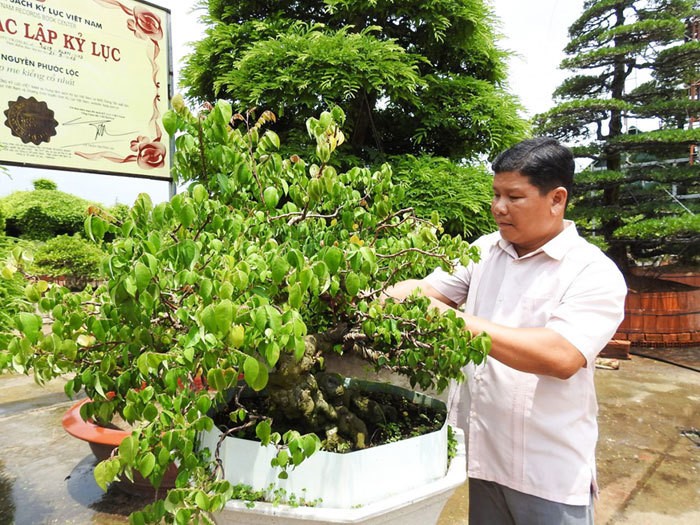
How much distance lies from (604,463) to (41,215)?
1429 cm

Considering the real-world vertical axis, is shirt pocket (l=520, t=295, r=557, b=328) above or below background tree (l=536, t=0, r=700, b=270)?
below

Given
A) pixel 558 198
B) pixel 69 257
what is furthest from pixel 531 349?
pixel 69 257

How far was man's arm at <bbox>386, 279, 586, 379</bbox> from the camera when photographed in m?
1.24

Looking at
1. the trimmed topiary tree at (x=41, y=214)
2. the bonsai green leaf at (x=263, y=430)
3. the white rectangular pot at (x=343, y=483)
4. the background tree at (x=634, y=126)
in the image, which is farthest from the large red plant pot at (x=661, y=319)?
the trimmed topiary tree at (x=41, y=214)

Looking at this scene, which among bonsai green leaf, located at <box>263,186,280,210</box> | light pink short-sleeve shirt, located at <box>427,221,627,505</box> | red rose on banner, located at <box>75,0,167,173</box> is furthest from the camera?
red rose on banner, located at <box>75,0,167,173</box>

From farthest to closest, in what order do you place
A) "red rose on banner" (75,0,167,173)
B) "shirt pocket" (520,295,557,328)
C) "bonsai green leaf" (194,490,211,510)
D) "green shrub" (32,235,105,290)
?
"green shrub" (32,235,105,290)
"red rose on banner" (75,0,167,173)
"shirt pocket" (520,295,557,328)
"bonsai green leaf" (194,490,211,510)

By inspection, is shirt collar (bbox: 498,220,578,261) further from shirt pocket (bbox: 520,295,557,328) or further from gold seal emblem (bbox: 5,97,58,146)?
gold seal emblem (bbox: 5,97,58,146)

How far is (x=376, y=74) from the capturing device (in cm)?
336

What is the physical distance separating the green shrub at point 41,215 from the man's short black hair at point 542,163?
13512 mm

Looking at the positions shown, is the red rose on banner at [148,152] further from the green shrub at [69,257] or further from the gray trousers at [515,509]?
the green shrub at [69,257]

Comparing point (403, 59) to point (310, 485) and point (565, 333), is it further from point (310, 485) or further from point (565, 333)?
point (310, 485)

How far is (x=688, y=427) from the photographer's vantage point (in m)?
4.00

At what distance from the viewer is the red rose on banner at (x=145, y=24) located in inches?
162

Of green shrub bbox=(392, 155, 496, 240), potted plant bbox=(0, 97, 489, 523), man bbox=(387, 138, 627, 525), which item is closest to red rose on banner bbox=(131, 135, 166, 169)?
green shrub bbox=(392, 155, 496, 240)
